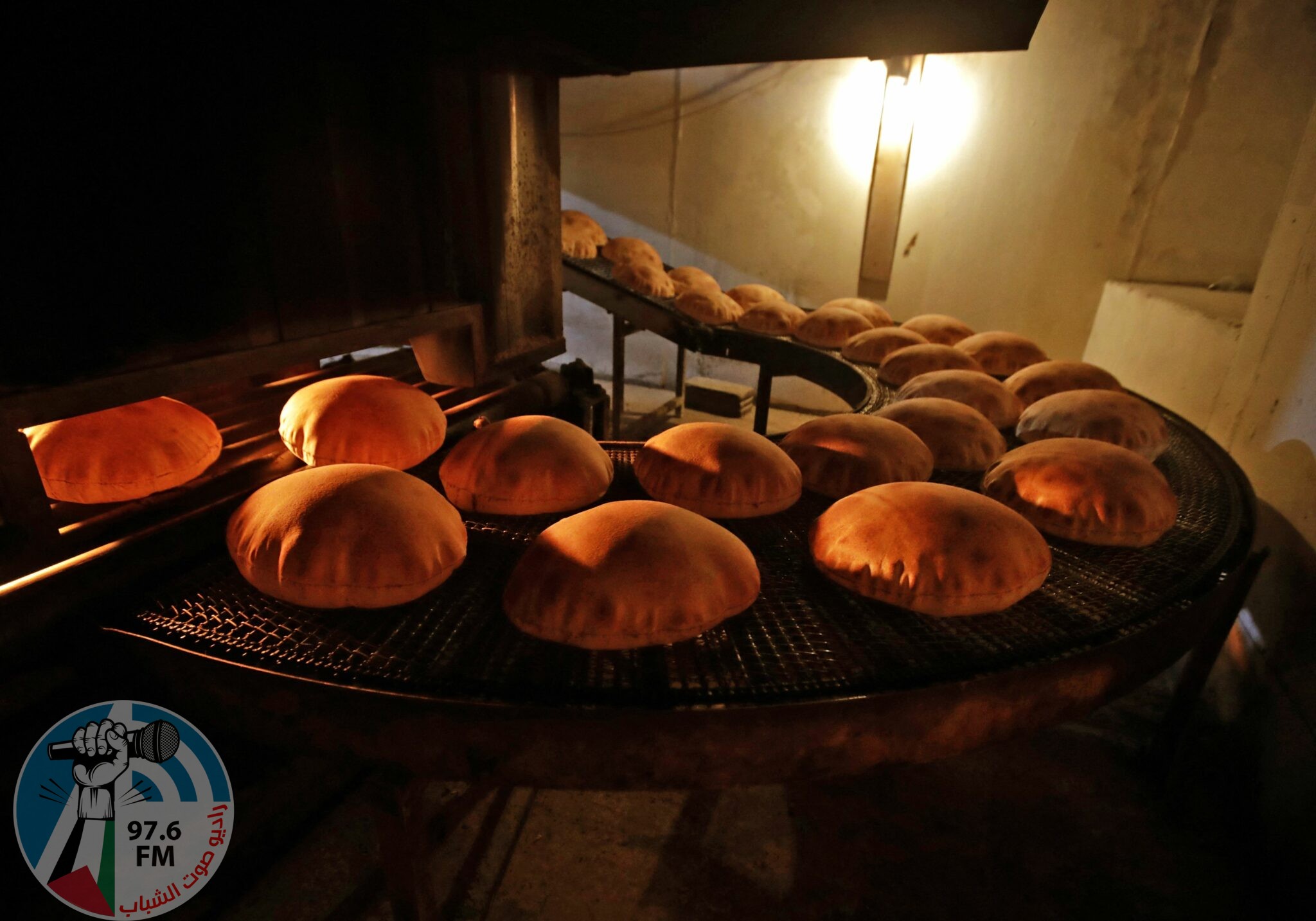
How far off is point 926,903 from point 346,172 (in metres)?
2.72

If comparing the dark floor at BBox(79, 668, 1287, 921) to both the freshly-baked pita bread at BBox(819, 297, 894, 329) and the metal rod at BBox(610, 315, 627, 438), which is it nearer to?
the freshly-baked pita bread at BBox(819, 297, 894, 329)

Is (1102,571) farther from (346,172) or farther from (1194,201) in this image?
(1194,201)

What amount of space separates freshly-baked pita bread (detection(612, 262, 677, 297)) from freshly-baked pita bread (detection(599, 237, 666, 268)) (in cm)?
14

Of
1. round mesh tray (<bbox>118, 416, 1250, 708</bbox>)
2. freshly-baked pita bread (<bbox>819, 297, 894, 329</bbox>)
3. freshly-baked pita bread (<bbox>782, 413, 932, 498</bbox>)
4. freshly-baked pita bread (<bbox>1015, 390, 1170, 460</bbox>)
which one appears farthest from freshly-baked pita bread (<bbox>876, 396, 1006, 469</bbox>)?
freshly-baked pita bread (<bbox>819, 297, 894, 329</bbox>)

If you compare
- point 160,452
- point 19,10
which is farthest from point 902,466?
point 19,10

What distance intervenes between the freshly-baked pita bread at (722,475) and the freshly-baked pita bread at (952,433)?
0.55 metres

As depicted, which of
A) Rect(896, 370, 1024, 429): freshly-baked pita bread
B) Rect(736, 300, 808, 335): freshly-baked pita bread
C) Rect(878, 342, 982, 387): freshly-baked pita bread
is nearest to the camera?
Rect(896, 370, 1024, 429): freshly-baked pita bread

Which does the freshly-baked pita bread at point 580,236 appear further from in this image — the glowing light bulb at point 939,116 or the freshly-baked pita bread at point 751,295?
the glowing light bulb at point 939,116

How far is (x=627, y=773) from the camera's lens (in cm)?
103

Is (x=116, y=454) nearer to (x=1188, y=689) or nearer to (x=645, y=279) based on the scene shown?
(x=1188, y=689)


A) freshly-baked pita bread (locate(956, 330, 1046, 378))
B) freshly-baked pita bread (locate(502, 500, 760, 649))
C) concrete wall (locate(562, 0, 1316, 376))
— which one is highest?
concrete wall (locate(562, 0, 1316, 376))

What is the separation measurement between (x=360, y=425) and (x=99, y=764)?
35.5 inches

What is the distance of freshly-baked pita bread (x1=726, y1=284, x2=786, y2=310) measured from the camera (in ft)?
15.0

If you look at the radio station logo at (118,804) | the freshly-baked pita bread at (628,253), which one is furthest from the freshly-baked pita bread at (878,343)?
the radio station logo at (118,804)
